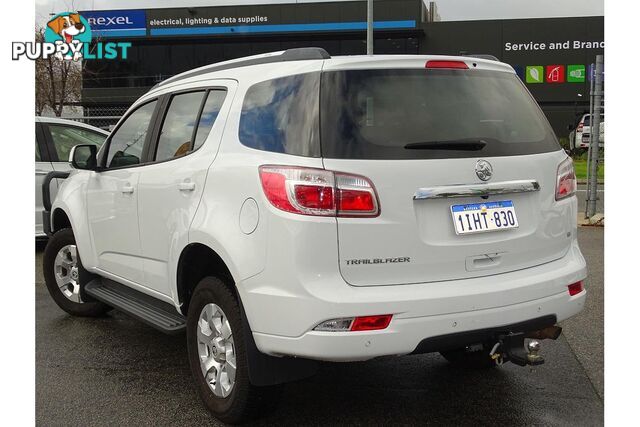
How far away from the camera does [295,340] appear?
9.24 ft

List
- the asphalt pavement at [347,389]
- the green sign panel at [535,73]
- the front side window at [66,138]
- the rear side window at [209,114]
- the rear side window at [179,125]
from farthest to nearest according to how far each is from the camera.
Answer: the green sign panel at [535,73] → the front side window at [66,138] → the rear side window at [179,125] → the rear side window at [209,114] → the asphalt pavement at [347,389]

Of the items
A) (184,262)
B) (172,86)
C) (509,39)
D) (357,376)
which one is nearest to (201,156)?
(184,262)

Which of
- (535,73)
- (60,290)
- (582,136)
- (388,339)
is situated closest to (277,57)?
(388,339)

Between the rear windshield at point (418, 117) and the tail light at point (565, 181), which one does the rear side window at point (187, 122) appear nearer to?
the rear windshield at point (418, 117)

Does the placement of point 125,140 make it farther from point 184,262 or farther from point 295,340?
point 295,340

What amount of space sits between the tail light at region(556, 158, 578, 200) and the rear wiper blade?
1.77 feet

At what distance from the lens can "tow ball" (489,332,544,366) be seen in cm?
308

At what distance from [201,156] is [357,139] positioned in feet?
3.42

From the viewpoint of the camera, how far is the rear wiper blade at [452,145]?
116 inches

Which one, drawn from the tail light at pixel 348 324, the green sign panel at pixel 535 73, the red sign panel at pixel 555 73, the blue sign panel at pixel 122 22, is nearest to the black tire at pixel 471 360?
the tail light at pixel 348 324

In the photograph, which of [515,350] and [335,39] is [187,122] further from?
[335,39]

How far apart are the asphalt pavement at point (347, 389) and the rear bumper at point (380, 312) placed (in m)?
0.48

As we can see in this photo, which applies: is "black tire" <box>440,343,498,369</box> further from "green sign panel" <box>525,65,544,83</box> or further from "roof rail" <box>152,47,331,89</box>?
"green sign panel" <box>525,65,544,83</box>

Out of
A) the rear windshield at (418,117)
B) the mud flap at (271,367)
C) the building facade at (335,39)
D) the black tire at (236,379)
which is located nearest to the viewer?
the rear windshield at (418,117)
